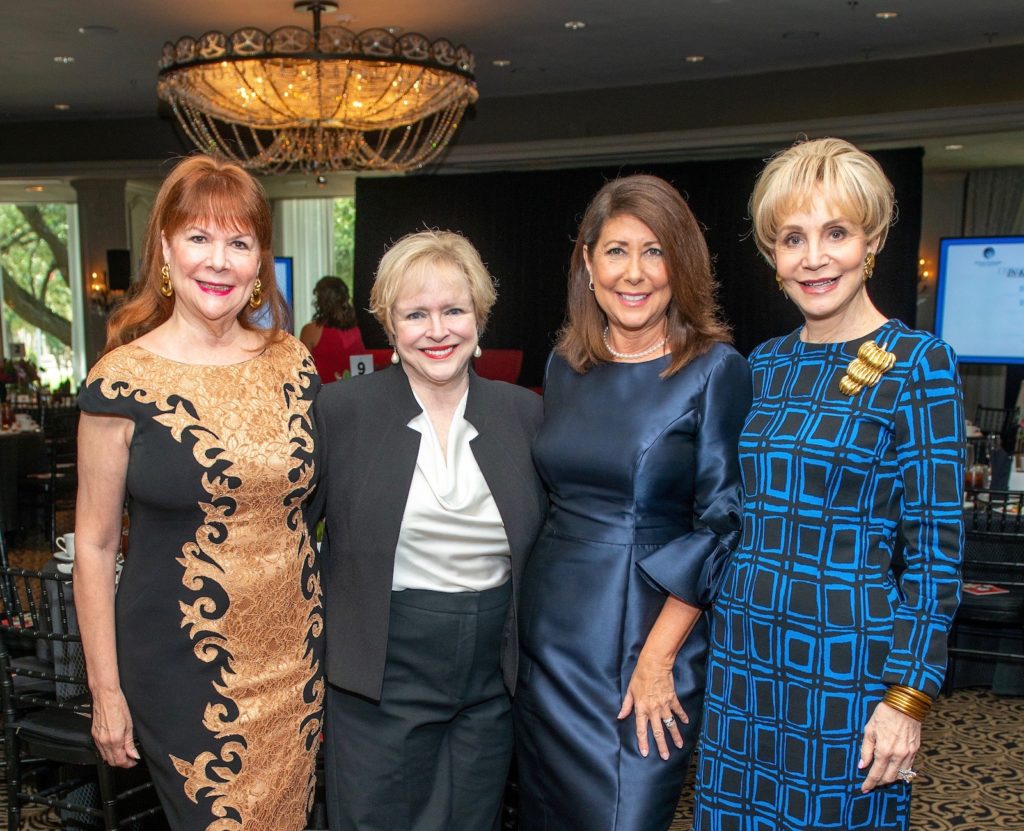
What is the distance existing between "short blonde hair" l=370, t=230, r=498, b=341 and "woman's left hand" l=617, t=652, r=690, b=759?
2.50 feet

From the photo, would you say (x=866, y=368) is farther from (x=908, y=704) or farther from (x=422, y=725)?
(x=422, y=725)

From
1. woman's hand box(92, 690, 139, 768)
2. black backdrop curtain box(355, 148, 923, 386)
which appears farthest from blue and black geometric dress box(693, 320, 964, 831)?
black backdrop curtain box(355, 148, 923, 386)

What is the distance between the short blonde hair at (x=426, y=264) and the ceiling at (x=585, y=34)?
17.5 ft

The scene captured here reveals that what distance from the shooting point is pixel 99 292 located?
12422 mm

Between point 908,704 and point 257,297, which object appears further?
point 257,297

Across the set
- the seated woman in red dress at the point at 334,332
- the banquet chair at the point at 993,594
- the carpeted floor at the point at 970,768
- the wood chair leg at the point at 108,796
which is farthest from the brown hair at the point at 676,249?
the seated woman in red dress at the point at 334,332

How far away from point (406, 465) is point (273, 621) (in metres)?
0.39

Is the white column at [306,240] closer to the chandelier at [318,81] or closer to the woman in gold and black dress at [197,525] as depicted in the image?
the chandelier at [318,81]

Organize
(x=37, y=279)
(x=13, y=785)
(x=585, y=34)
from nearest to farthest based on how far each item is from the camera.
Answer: (x=13, y=785) → (x=585, y=34) → (x=37, y=279)

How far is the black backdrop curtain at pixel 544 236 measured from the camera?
10.3 m

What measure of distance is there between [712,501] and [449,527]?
52cm

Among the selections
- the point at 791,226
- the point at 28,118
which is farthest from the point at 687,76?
the point at 791,226

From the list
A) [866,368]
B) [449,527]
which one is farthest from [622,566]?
[866,368]

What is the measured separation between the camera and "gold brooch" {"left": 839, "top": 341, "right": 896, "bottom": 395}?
5.75 feet
